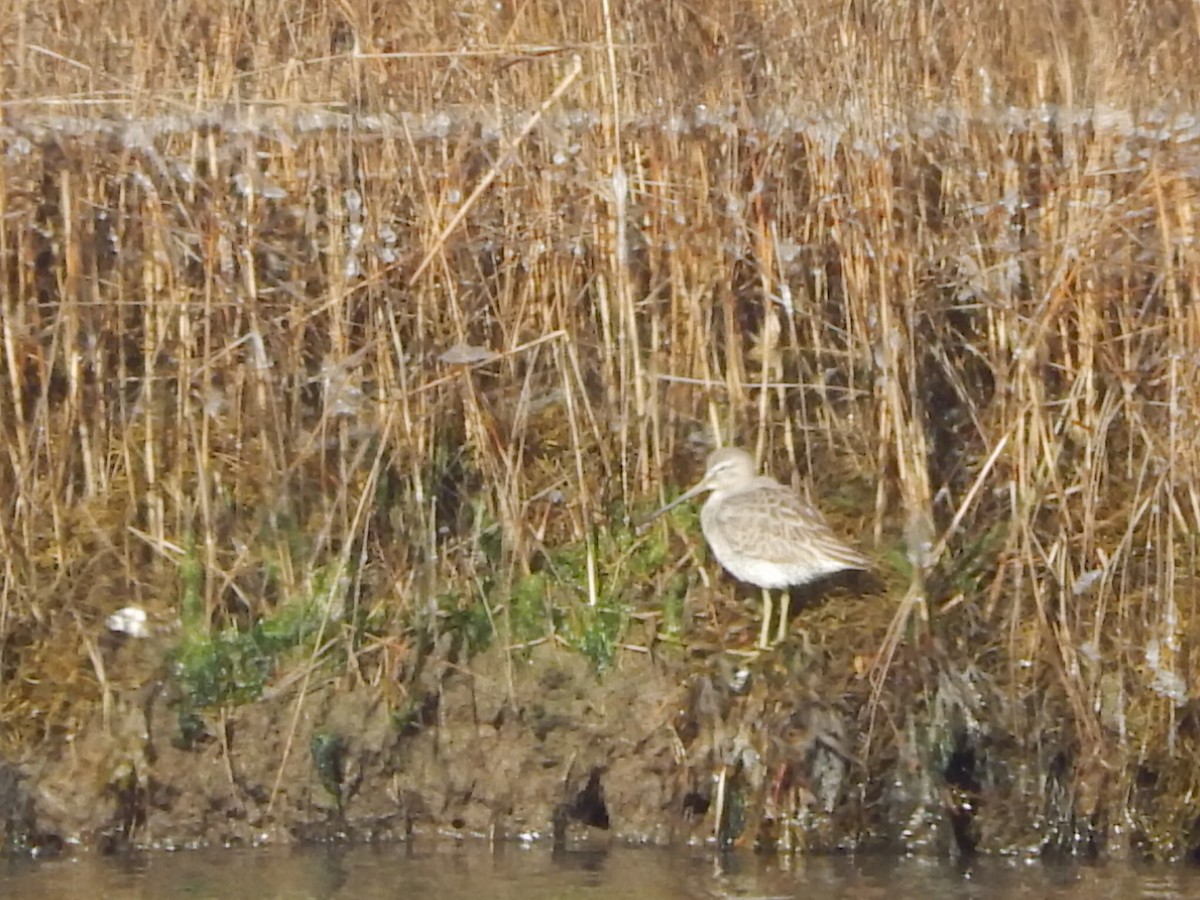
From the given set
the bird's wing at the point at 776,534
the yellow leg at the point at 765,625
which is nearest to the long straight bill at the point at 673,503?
the bird's wing at the point at 776,534

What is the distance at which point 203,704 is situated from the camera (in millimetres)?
6492

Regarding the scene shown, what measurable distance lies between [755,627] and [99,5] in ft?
9.74

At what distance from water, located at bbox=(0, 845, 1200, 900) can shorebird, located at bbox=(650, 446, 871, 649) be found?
73cm

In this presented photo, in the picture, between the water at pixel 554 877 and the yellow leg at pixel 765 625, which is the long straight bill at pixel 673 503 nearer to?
the yellow leg at pixel 765 625

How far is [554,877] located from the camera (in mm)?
6164

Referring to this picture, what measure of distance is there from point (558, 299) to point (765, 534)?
1.03 metres

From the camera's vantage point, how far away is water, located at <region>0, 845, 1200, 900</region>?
19.6 feet

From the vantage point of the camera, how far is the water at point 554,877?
5.97 metres

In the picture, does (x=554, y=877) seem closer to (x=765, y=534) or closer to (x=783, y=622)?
(x=783, y=622)

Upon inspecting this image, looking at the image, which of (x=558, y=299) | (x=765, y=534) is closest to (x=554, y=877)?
(x=765, y=534)

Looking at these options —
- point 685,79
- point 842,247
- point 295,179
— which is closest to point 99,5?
point 295,179

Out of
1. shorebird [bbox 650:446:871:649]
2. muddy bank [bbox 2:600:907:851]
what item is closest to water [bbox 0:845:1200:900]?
muddy bank [bbox 2:600:907:851]

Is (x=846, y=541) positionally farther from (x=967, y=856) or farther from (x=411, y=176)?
(x=411, y=176)

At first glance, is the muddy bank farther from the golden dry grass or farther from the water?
the golden dry grass
